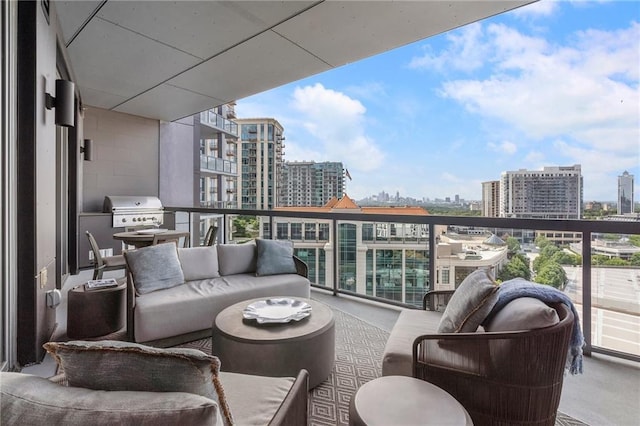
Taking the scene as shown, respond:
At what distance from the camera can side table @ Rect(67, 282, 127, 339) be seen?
268 centimetres

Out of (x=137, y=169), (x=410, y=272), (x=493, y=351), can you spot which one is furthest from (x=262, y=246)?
(x=137, y=169)

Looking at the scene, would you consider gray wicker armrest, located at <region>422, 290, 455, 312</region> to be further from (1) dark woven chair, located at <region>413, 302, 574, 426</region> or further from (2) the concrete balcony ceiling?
(2) the concrete balcony ceiling

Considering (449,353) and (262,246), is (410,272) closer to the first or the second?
(262,246)

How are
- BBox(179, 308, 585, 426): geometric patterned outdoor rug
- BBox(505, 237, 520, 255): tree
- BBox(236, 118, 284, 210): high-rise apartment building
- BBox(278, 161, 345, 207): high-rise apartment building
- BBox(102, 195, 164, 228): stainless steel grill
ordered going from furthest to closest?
BBox(236, 118, 284, 210): high-rise apartment building
BBox(278, 161, 345, 207): high-rise apartment building
BBox(102, 195, 164, 228): stainless steel grill
BBox(505, 237, 520, 255): tree
BBox(179, 308, 585, 426): geometric patterned outdoor rug

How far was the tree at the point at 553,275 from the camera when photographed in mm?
2623

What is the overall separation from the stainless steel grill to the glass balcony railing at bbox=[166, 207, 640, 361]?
2.82m

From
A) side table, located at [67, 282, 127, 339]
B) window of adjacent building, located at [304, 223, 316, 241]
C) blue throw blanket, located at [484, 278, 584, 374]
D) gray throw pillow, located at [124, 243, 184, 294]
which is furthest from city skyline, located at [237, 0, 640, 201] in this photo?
side table, located at [67, 282, 127, 339]

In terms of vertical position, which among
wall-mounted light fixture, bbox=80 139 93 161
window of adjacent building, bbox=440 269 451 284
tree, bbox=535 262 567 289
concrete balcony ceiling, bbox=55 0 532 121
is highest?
concrete balcony ceiling, bbox=55 0 532 121

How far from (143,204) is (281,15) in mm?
4926

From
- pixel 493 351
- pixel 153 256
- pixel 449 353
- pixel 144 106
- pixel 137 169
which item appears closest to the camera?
pixel 493 351

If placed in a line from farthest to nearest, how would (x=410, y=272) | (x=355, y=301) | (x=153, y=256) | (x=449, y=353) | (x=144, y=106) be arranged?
1. (x=144, y=106)
2. (x=355, y=301)
3. (x=410, y=272)
4. (x=153, y=256)
5. (x=449, y=353)

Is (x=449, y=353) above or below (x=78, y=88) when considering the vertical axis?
below

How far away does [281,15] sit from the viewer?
9.70ft

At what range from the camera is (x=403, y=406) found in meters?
1.18
